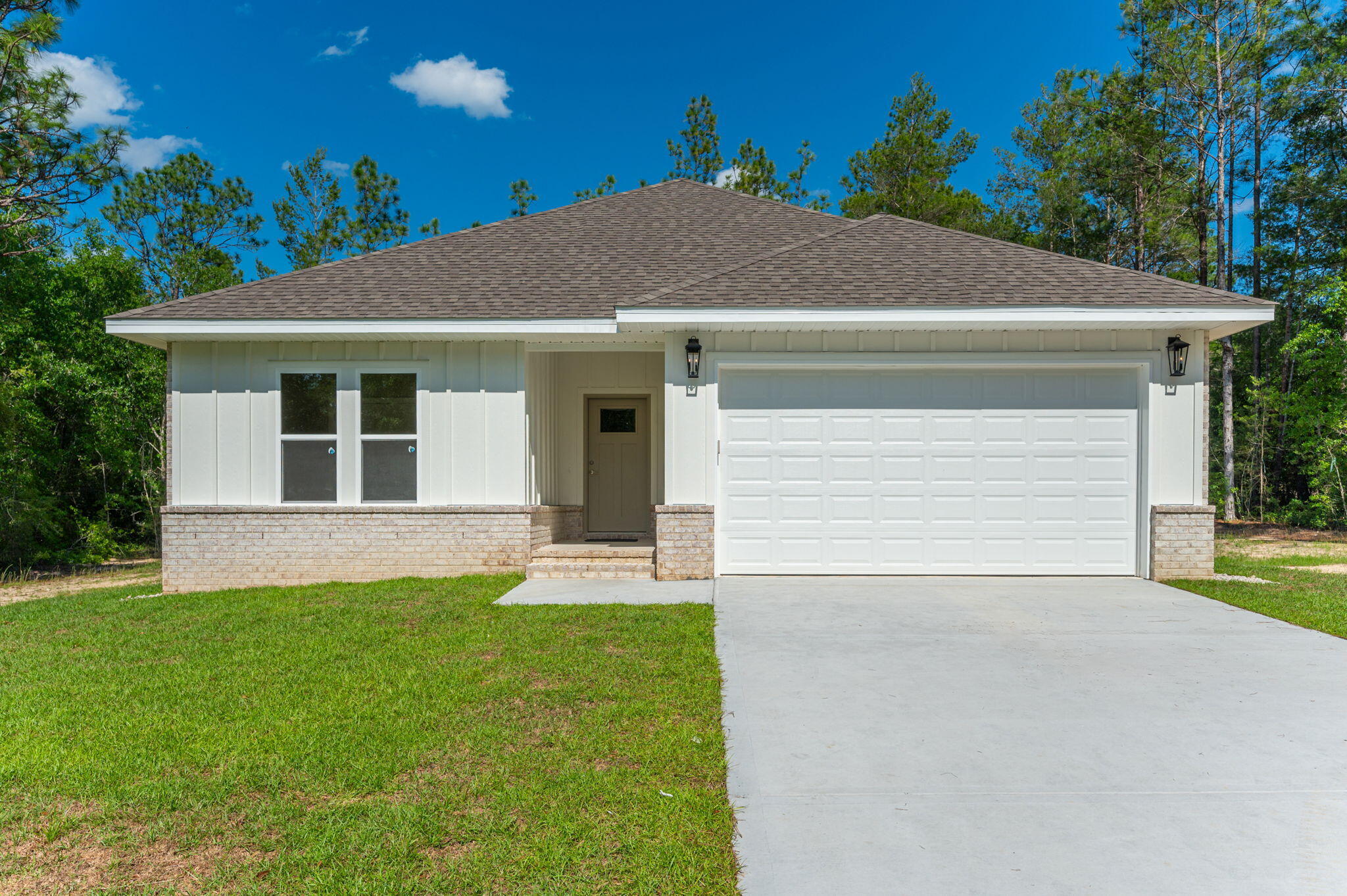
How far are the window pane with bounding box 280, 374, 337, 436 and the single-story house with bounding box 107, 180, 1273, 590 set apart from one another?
0.11 feet

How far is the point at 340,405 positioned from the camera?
862 centimetres

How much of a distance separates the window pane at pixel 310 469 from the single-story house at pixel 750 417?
0.03m

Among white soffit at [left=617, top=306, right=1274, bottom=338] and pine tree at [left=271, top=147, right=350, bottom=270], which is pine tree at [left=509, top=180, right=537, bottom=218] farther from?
white soffit at [left=617, top=306, right=1274, bottom=338]

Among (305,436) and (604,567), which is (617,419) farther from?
(305,436)

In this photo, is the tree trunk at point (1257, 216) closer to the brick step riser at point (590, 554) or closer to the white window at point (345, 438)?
the brick step riser at point (590, 554)

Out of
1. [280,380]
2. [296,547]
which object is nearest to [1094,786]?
[296,547]

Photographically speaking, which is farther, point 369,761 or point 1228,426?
point 1228,426

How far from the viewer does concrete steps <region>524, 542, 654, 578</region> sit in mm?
8258

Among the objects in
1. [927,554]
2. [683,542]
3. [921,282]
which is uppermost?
[921,282]

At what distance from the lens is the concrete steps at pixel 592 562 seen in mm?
8258

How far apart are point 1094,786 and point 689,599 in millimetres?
4152

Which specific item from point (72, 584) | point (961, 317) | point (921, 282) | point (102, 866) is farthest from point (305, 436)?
point (961, 317)

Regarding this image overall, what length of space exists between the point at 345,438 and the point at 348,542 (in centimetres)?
127

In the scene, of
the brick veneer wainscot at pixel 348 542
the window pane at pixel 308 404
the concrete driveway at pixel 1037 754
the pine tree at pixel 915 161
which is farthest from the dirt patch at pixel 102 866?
the pine tree at pixel 915 161
